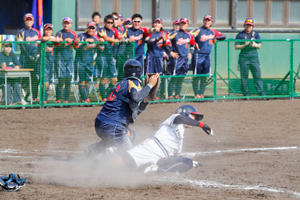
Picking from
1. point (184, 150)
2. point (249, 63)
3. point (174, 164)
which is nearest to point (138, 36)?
point (249, 63)

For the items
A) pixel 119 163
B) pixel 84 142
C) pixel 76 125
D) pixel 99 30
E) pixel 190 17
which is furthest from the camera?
pixel 190 17

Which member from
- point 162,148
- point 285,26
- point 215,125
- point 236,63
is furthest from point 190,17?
point 162,148

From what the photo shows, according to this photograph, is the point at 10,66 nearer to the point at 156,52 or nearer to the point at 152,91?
the point at 156,52

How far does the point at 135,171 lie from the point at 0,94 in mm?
6805

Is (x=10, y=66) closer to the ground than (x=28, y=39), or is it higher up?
closer to the ground

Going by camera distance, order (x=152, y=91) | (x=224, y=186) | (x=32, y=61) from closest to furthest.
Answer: (x=224, y=186)
(x=152, y=91)
(x=32, y=61)

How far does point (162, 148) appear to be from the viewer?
315 inches

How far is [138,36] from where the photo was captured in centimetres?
1524

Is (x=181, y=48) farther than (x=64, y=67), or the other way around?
(x=181, y=48)

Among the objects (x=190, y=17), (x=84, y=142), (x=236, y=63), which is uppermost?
(x=190, y=17)

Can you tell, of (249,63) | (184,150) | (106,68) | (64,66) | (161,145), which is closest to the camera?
(161,145)

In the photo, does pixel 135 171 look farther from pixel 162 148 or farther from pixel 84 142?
pixel 84 142

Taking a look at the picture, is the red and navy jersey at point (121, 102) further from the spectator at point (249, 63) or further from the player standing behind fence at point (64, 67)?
the spectator at point (249, 63)

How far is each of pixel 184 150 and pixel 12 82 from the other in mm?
5774
